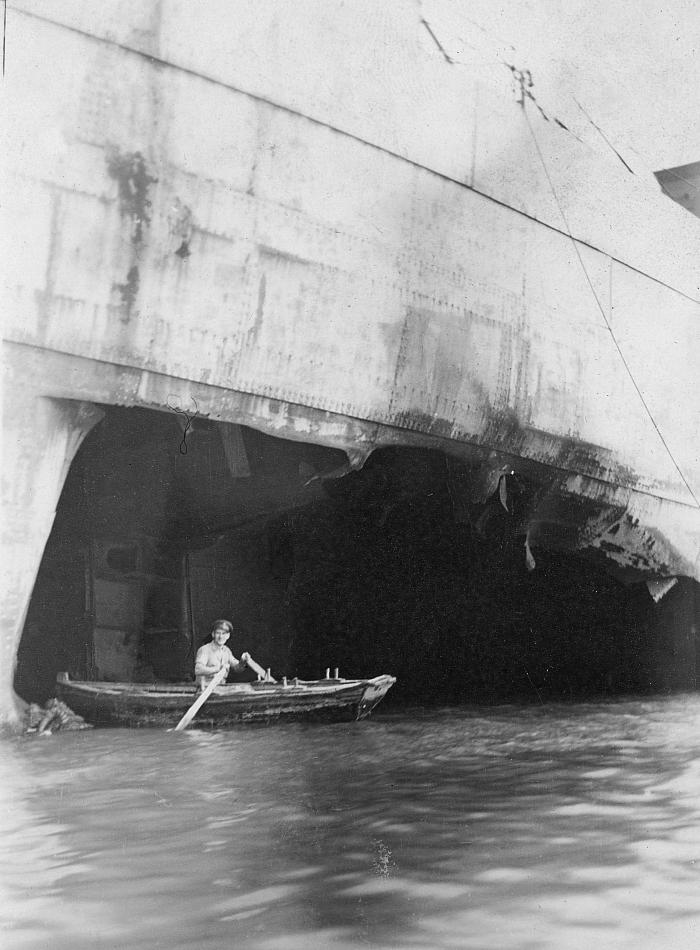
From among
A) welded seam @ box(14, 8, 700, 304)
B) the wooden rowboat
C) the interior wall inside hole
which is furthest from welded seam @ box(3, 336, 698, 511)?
the wooden rowboat

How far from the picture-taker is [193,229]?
18.2 ft

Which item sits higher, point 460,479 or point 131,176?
point 131,176

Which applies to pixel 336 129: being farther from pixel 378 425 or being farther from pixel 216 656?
pixel 216 656

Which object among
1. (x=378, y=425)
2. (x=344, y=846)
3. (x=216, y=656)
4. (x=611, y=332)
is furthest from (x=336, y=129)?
(x=344, y=846)

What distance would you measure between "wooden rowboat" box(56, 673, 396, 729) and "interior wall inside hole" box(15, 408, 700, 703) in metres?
1.16

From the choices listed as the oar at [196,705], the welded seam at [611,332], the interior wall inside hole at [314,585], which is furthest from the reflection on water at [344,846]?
the welded seam at [611,332]

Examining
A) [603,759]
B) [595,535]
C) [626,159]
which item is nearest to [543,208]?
[626,159]

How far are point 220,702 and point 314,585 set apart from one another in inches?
89.6

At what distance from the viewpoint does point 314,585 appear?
29.6 feet

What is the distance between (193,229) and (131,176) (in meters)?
0.49

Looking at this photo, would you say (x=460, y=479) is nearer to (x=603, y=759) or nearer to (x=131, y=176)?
(x=603, y=759)

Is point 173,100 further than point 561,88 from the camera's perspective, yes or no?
No

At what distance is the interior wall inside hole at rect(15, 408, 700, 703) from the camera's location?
7617mm

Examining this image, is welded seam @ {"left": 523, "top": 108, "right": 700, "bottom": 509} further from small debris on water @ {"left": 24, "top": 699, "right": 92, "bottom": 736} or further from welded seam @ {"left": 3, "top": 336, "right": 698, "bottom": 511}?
small debris on water @ {"left": 24, "top": 699, "right": 92, "bottom": 736}
